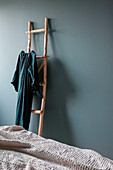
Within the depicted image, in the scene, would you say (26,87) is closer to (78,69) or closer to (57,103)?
(57,103)

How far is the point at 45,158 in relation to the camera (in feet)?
3.21

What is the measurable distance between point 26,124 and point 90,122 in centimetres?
78

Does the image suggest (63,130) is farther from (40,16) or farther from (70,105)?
(40,16)

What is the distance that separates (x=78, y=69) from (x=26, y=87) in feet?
2.23

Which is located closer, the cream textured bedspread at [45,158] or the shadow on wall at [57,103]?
the cream textured bedspread at [45,158]

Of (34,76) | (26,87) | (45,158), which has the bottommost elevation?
(45,158)

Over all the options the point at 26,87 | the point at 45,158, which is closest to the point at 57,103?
the point at 26,87

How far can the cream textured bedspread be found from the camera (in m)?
0.87

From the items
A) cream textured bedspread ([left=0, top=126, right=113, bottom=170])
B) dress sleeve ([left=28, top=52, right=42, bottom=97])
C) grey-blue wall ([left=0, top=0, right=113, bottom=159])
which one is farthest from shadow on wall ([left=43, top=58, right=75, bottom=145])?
cream textured bedspread ([left=0, top=126, right=113, bottom=170])

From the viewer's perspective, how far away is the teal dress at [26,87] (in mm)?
2477

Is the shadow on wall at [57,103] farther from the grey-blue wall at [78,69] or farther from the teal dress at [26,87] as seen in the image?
the teal dress at [26,87]

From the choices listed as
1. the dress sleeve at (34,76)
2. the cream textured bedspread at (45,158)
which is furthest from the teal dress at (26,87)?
the cream textured bedspread at (45,158)

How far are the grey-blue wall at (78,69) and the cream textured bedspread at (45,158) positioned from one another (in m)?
1.28

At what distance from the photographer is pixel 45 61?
2531 mm
